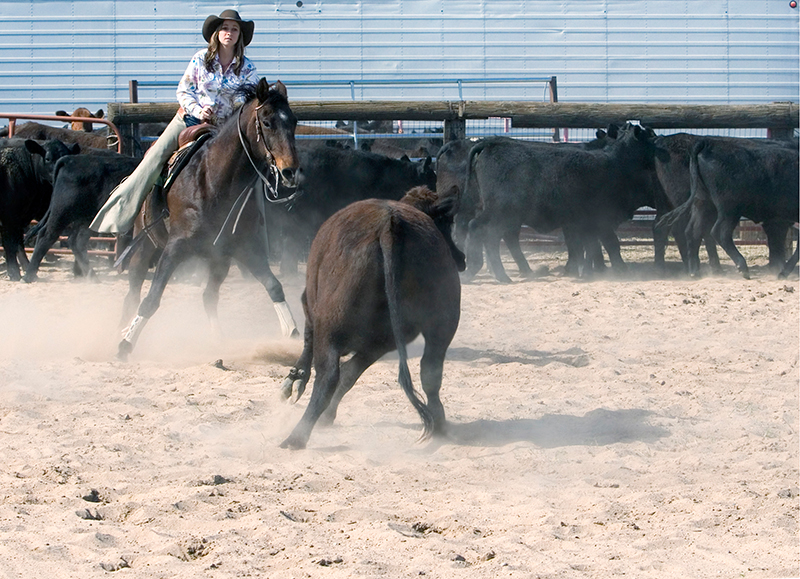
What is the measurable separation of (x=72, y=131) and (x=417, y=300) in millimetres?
12750

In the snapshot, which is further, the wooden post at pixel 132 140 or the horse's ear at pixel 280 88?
the wooden post at pixel 132 140

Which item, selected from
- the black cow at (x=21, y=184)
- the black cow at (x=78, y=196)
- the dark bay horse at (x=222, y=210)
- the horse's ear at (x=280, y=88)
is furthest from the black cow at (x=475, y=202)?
the horse's ear at (x=280, y=88)

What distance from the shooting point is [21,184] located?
12.5m

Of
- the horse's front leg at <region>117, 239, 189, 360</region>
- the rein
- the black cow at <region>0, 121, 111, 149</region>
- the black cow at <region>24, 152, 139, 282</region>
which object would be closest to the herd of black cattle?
the black cow at <region>24, 152, 139, 282</region>

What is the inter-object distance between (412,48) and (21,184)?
335 inches

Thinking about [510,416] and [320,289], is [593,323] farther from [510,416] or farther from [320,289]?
[320,289]

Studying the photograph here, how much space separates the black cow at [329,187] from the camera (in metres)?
12.5

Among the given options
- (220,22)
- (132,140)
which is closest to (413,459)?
(220,22)

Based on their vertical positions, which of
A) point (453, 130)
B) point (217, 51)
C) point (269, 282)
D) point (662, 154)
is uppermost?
point (217, 51)

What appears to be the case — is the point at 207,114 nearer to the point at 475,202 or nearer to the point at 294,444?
the point at 294,444

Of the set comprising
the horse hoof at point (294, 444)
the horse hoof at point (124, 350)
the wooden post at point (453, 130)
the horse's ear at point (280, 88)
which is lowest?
the horse hoof at point (294, 444)

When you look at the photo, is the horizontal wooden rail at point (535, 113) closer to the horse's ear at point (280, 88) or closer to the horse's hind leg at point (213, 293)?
the horse's hind leg at point (213, 293)

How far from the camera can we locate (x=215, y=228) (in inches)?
285

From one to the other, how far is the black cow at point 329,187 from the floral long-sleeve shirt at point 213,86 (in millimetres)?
4758
